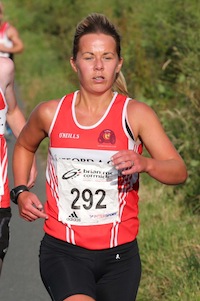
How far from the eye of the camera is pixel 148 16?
490 inches

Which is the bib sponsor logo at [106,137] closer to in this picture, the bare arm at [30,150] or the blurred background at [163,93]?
the bare arm at [30,150]

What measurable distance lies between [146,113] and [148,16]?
8.34 metres

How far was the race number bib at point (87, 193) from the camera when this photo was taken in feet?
13.9

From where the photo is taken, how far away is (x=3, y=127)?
17.0ft

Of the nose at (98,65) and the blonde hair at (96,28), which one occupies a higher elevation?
the blonde hair at (96,28)

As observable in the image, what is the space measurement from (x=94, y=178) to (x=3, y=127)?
109 cm

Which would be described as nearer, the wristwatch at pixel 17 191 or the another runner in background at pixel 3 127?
the wristwatch at pixel 17 191

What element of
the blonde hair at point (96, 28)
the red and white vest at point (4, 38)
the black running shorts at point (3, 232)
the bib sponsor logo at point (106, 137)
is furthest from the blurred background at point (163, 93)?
the blonde hair at point (96, 28)

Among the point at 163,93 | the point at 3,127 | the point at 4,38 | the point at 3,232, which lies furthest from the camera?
the point at 4,38

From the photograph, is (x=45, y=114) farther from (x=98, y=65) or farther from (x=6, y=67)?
(x=6, y=67)

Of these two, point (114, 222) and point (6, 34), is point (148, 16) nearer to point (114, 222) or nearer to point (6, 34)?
point (6, 34)

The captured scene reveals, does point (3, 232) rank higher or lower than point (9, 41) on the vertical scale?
lower

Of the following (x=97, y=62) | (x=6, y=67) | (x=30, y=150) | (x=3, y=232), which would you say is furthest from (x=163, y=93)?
(x=97, y=62)

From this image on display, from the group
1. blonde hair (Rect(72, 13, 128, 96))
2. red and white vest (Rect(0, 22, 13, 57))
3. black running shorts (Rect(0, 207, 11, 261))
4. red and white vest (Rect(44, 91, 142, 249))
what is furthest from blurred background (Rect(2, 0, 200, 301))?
blonde hair (Rect(72, 13, 128, 96))
